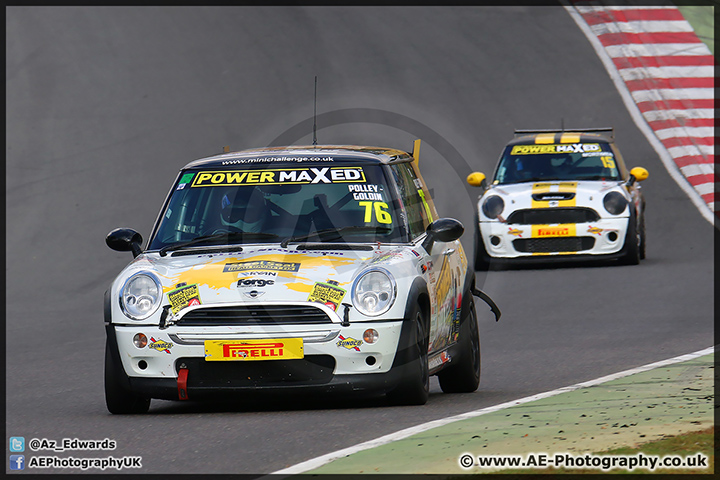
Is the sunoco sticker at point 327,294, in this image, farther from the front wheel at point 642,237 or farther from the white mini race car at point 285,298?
the front wheel at point 642,237

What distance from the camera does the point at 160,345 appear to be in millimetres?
7121

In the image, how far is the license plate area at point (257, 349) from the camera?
6.99 metres

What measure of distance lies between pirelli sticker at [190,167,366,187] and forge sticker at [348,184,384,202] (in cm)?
5

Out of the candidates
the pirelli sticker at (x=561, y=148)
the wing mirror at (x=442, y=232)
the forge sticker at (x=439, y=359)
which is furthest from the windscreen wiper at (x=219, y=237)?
the pirelli sticker at (x=561, y=148)

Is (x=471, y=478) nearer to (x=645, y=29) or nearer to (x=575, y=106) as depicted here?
(x=575, y=106)

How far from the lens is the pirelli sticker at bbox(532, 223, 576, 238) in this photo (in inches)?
613

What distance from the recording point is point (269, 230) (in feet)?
25.9

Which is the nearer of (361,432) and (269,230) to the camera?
(361,432)

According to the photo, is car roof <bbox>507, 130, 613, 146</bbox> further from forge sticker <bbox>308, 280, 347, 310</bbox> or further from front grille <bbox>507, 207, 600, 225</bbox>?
forge sticker <bbox>308, 280, 347, 310</bbox>

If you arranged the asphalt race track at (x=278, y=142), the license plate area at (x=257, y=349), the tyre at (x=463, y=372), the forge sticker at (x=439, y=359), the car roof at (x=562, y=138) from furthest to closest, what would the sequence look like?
the car roof at (x=562, y=138), the tyre at (x=463, y=372), the forge sticker at (x=439, y=359), the asphalt race track at (x=278, y=142), the license plate area at (x=257, y=349)

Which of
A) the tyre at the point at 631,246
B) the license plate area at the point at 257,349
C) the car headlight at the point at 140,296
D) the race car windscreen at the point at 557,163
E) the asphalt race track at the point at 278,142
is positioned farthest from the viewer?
the race car windscreen at the point at 557,163

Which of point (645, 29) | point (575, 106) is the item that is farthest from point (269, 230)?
point (645, 29)

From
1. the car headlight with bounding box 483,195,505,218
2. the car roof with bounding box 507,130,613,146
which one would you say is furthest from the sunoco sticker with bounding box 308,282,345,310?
the car roof with bounding box 507,130,613,146

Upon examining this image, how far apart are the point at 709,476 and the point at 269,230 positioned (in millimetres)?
3499
